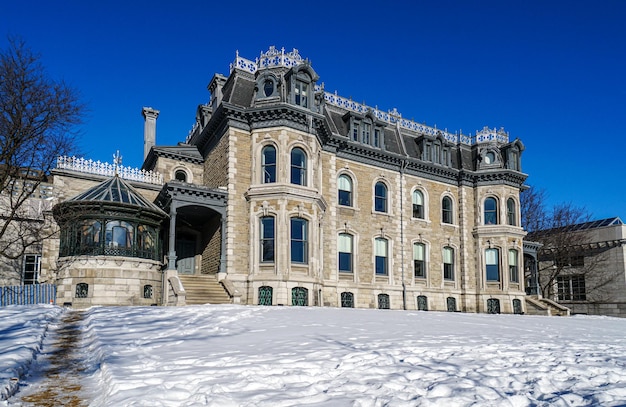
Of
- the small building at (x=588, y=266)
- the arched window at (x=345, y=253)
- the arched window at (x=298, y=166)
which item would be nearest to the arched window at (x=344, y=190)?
the arched window at (x=345, y=253)

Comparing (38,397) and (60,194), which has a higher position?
(60,194)

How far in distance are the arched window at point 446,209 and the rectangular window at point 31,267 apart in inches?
923

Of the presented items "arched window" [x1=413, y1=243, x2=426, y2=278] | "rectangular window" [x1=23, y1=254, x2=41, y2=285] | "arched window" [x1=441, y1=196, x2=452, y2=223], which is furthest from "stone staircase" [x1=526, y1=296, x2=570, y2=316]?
"rectangular window" [x1=23, y1=254, x2=41, y2=285]

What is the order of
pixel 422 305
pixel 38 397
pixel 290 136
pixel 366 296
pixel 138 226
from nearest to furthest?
pixel 38 397 < pixel 138 226 < pixel 290 136 < pixel 366 296 < pixel 422 305

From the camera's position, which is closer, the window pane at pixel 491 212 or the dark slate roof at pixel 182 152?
the dark slate roof at pixel 182 152

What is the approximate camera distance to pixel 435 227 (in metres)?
31.1

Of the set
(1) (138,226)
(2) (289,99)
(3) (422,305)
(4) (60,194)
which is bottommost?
(3) (422,305)

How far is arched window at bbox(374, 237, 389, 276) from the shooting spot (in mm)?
28422

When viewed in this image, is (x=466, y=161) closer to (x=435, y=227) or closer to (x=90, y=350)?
(x=435, y=227)

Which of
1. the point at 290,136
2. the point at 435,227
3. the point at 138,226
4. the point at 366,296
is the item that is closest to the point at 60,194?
the point at 138,226

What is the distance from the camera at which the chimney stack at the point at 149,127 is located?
31.6 meters

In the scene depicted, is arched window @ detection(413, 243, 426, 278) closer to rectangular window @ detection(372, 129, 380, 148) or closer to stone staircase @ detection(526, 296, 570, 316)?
rectangular window @ detection(372, 129, 380, 148)

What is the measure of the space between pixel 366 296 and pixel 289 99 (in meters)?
11.0

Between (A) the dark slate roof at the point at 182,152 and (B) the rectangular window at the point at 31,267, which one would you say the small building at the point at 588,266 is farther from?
(B) the rectangular window at the point at 31,267
